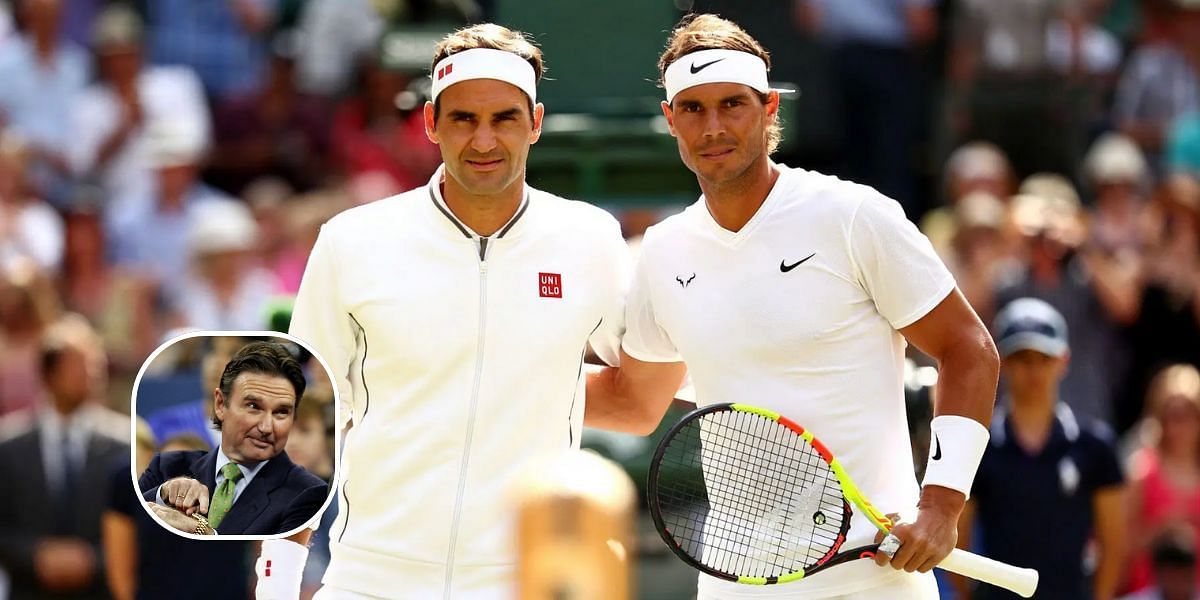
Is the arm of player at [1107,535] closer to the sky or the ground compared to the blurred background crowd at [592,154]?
closer to the ground

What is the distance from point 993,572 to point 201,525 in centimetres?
186

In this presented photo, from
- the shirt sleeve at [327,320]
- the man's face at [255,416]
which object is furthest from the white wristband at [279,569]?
the man's face at [255,416]

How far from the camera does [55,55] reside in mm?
10977

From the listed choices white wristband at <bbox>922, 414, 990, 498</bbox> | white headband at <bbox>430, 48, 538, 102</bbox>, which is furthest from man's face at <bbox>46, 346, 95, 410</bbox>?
white wristband at <bbox>922, 414, 990, 498</bbox>

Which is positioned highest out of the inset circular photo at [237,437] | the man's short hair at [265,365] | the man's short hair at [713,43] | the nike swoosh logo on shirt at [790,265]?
the man's short hair at [713,43]

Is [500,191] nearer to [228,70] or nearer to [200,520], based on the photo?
[200,520]

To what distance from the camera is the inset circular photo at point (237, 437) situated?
4453mm

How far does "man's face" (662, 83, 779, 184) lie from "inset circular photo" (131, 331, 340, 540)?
3.55 feet

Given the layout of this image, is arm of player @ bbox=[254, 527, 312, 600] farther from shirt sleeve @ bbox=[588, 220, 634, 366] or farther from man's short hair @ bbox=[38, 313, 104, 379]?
man's short hair @ bbox=[38, 313, 104, 379]

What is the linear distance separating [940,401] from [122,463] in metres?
4.72

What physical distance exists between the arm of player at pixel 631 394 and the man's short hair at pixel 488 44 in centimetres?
75

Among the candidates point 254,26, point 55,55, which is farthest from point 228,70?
point 55,55

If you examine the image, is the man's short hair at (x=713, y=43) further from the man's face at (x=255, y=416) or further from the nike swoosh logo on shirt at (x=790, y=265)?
the man's face at (x=255, y=416)

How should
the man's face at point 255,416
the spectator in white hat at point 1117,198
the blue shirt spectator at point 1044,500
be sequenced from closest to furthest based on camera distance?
the man's face at point 255,416 → the blue shirt spectator at point 1044,500 → the spectator in white hat at point 1117,198
